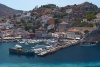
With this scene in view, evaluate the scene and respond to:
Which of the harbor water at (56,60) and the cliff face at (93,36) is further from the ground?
the cliff face at (93,36)

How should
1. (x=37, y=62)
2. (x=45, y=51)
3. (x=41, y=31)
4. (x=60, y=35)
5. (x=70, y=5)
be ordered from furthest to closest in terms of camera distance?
(x=70, y=5), (x=41, y=31), (x=60, y=35), (x=45, y=51), (x=37, y=62)

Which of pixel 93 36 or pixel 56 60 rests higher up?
→ pixel 93 36

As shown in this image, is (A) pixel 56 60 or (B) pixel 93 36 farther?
(B) pixel 93 36

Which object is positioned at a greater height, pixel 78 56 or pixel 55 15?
pixel 55 15

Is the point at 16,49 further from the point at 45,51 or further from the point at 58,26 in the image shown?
the point at 58,26

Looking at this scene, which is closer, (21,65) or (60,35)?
(21,65)

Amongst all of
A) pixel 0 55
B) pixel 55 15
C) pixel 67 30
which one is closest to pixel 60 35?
pixel 67 30

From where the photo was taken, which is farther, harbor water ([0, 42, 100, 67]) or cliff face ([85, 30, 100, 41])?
cliff face ([85, 30, 100, 41])

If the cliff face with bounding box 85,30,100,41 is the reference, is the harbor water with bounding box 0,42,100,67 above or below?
below

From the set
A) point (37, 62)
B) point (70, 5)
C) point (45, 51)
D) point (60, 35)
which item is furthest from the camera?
point (70, 5)

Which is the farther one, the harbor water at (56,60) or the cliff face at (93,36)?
the cliff face at (93,36)
